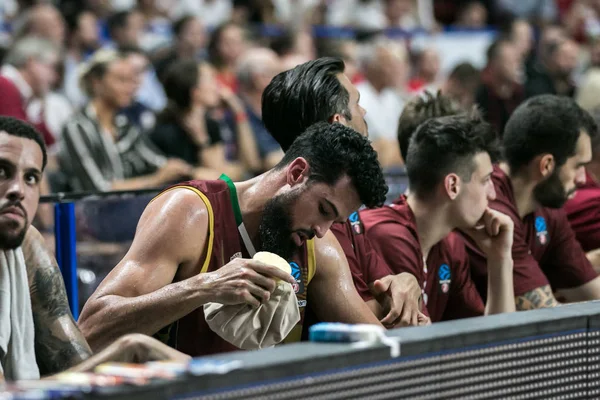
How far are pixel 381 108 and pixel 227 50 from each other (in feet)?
5.40

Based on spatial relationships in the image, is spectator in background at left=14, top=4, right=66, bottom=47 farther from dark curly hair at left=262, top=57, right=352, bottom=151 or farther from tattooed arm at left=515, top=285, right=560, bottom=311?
tattooed arm at left=515, top=285, right=560, bottom=311

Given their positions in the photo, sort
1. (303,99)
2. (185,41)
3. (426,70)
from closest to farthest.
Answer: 1. (303,99)
2. (185,41)
3. (426,70)

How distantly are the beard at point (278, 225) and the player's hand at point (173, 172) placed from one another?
11.5 feet

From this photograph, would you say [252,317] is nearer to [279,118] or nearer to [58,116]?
[279,118]

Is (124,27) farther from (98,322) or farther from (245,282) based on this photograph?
(245,282)

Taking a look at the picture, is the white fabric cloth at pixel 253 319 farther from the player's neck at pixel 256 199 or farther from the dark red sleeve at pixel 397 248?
the dark red sleeve at pixel 397 248

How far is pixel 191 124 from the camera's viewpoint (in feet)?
25.3

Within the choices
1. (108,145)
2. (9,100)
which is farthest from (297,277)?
(108,145)

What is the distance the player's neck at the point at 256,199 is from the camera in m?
3.66

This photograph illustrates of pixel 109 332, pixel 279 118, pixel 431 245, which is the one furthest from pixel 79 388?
pixel 431 245

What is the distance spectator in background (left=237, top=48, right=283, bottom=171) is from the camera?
332 inches

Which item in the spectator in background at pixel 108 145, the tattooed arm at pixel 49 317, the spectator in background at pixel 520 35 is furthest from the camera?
the spectator in background at pixel 520 35

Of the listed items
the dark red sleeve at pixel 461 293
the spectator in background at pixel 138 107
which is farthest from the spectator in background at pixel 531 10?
the dark red sleeve at pixel 461 293

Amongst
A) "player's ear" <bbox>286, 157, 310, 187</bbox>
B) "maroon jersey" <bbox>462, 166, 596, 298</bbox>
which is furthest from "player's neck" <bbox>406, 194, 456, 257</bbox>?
"player's ear" <bbox>286, 157, 310, 187</bbox>
